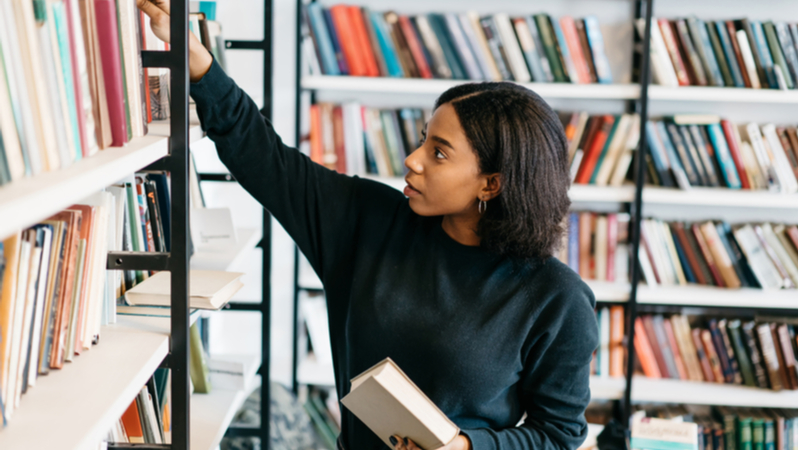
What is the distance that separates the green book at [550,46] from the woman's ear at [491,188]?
1.23 metres

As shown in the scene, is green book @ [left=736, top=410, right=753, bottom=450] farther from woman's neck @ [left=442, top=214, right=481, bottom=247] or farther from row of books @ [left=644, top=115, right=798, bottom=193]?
woman's neck @ [left=442, top=214, right=481, bottom=247]

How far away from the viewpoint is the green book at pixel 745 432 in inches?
91.9

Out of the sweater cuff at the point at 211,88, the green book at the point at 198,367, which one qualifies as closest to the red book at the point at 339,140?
the green book at the point at 198,367

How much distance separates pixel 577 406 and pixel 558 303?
0.65ft

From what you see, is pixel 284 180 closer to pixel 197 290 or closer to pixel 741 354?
pixel 197 290

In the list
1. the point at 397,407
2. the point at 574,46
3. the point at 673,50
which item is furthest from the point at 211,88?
the point at 673,50

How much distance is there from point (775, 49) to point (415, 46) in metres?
1.20

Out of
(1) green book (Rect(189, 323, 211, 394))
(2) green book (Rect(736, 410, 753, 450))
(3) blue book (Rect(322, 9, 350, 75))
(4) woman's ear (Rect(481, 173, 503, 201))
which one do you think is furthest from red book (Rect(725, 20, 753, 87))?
(1) green book (Rect(189, 323, 211, 394))

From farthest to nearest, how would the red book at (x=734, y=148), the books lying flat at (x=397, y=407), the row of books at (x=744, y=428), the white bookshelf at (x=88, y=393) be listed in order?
the row of books at (x=744, y=428) → the red book at (x=734, y=148) → the books lying flat at (x=397, y=407) → the white bookshelf at (x=88, y=393)

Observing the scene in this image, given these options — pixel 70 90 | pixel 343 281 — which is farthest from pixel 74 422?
pixel 343 281

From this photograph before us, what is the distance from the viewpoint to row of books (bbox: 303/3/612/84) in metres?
2.18

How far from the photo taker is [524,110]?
1.10 metres

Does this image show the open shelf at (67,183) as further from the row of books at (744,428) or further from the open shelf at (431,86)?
the row of books at (744,428)

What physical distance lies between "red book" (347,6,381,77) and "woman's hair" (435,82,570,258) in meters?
1.15
